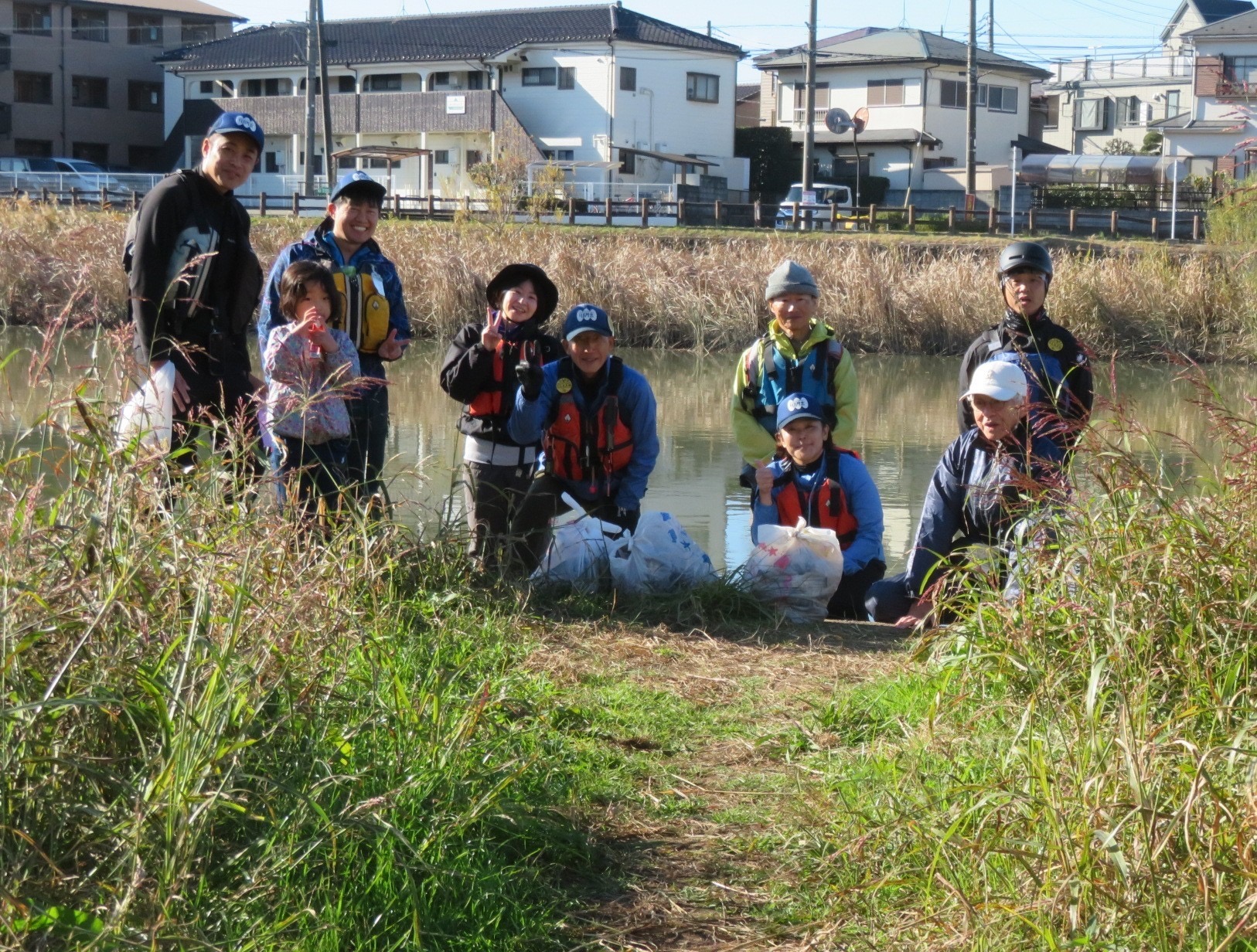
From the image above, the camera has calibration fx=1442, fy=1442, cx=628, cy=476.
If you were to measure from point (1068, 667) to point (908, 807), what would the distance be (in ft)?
2.20

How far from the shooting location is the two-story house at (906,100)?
1855 inches

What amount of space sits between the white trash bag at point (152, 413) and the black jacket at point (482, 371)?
4.11ft

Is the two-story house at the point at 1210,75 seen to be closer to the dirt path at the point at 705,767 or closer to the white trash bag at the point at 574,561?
the white trash bag at the point at 574,561

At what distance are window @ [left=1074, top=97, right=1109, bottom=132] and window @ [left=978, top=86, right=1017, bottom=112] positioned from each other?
11152mm

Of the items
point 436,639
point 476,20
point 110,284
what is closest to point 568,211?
point 110,284

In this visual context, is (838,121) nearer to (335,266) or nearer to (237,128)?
(335,266)

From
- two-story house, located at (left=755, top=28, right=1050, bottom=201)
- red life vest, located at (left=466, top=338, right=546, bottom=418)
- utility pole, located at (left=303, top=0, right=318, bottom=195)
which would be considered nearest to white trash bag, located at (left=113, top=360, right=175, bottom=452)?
red life vest, located at (left=466, top=338, right=546, bottom=418)

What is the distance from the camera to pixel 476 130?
144 feet

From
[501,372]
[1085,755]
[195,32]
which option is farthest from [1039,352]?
[195,32]

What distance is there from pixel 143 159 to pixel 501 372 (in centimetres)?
4861

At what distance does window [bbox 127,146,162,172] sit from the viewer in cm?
4950

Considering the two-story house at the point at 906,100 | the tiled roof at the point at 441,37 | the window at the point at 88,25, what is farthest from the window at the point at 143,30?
the two-story house at the point at 906,100

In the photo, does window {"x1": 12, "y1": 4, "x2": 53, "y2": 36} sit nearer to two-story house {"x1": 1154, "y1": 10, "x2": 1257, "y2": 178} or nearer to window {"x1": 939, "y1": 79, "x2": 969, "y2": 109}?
window {"x1": 939, "y1": 79, "x2": 969, "y2": 109}

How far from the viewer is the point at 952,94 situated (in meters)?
48.3
